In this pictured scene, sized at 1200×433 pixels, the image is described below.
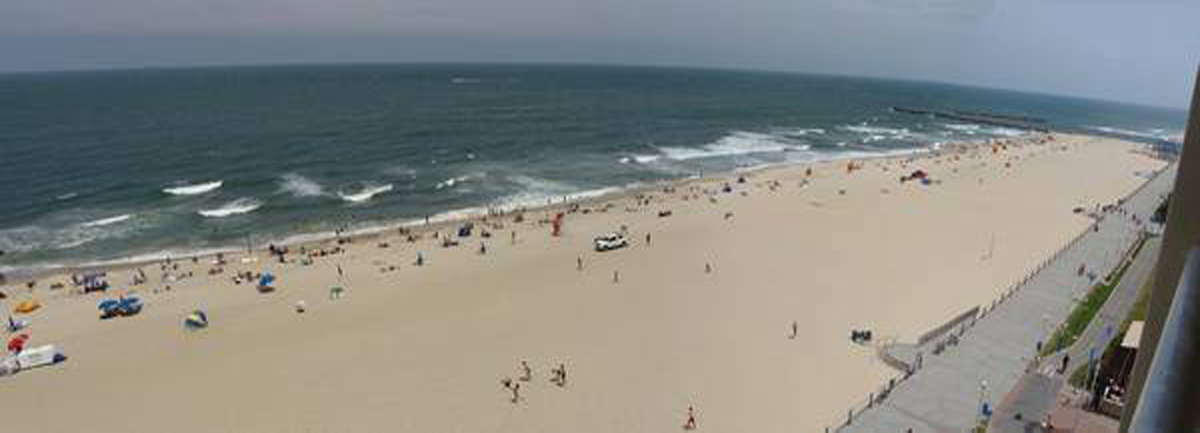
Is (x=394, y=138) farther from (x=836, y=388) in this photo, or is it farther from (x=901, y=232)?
(x=836, y=388)

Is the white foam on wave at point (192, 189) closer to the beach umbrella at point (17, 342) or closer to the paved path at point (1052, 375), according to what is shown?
the beach umbrella at point (17, 342)

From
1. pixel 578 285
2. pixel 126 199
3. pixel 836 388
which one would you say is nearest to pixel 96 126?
pixel 126 199

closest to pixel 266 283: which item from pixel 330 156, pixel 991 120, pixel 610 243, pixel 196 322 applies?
pixel 196 322

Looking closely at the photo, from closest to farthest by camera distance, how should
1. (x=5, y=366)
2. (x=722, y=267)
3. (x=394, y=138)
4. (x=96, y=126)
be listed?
(x=5, y=366) < (x=722, y=267) < (x=394, y=138) < (x=96, y=126)

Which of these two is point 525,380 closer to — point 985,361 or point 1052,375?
point 985,361

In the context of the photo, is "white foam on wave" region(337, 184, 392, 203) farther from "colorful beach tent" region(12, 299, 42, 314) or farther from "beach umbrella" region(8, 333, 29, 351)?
"beach umbrella" region(8, 333, 29, 351)
